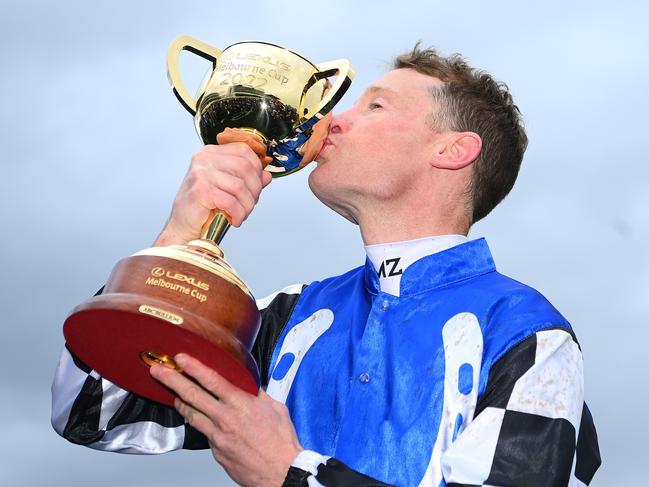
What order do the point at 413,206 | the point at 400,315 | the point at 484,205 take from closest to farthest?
1. the point at 400,315
2. the point at 413,206
3. the point at 484,205

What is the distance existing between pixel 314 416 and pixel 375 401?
0.33 m

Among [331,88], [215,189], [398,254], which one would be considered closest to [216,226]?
[215,189]

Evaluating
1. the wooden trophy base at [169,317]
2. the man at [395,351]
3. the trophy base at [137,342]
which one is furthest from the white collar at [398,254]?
the trophy base at [137,342]

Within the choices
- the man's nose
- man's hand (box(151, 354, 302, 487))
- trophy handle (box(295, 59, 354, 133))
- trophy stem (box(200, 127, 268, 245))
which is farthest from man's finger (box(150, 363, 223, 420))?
the man's nose

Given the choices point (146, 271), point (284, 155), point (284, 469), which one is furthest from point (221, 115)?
point (284, 469)

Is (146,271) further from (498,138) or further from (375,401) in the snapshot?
(498,138)

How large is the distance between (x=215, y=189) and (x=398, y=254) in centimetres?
110

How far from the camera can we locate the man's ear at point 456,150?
554 centimetres

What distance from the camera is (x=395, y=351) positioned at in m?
4.65

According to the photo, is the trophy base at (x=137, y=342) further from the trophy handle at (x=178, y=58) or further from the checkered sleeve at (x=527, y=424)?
the trophy handle at (x=178, y=58)

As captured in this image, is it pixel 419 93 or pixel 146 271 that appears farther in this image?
pixel 419 93

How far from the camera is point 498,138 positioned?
6.00m

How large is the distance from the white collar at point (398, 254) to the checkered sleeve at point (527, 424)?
31.8 inches

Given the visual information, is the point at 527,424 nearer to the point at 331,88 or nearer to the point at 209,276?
the point at 209,276
